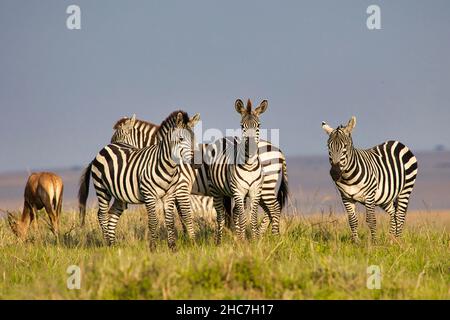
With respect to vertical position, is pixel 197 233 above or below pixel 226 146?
below

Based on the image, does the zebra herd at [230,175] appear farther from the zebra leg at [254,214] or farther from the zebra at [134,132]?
the zebra at [134,132]

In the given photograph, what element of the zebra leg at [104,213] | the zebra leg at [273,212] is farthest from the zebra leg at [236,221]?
the zebra leg at [104,213]

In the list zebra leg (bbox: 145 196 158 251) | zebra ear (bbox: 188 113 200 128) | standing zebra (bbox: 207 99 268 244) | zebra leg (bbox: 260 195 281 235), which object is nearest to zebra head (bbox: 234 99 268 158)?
standing zebra (bbox: 207 99 268 244)

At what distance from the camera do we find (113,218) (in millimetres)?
13859

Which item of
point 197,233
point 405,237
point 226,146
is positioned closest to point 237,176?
point 226,146

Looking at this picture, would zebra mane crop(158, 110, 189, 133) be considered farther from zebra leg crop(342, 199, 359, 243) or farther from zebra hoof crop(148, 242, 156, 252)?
zebra leg crop(342, 199, 359, 243)

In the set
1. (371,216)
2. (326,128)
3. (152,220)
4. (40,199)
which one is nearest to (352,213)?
(371,216)

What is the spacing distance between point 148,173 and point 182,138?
893mm

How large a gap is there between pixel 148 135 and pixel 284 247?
5.38 m

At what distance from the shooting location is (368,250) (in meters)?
11.6

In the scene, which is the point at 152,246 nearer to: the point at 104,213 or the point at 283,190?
the point at 104,213
